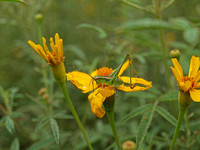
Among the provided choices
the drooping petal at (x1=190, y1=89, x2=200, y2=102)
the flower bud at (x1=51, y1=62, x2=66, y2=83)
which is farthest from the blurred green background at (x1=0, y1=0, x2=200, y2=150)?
the drooping petal at (x1=190, y1=89, x2=200, y2=102)

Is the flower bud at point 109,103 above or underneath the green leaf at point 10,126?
above

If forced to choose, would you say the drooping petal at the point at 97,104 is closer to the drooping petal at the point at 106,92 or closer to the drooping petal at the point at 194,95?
the drooping petal at the point at 106,92

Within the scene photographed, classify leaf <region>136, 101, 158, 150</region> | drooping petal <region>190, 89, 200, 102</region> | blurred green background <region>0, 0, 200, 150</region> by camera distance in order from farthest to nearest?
1. blurred green background <region>0, 0, 200, 150</region>
2. leaf <region>136, 101, 158, 150</region>
3. drooping petal <region>190, 89, 200, 102</region>

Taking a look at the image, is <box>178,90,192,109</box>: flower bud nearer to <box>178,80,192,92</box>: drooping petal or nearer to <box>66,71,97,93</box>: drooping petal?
<box>178,80,192,92</box>: drooping petal

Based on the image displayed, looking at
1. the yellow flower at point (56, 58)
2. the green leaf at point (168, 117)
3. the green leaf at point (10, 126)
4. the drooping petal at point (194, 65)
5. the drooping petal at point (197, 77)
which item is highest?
the yellow flower at point (56, 58)

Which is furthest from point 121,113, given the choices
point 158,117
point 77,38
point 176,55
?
point 77,38

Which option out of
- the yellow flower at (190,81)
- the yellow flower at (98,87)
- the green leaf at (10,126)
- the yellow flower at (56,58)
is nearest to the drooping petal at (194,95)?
the yellow flower at (190,81)
